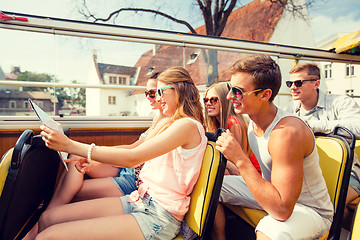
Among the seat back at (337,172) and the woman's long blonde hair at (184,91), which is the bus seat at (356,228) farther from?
the woman's long blonde hair at (184,91)

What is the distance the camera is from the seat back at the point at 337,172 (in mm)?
1473

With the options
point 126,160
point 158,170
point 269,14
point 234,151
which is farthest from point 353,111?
point 269,14

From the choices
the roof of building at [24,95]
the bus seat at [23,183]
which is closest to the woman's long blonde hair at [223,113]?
the bus seat at [23,183]

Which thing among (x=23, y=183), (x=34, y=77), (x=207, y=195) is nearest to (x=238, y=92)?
(x=207, y=195)

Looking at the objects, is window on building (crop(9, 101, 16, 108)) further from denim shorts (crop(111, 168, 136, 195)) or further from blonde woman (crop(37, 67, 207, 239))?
blonde woman (crop(37, 67, 207, 239))

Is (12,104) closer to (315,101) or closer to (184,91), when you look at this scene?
(184,91)

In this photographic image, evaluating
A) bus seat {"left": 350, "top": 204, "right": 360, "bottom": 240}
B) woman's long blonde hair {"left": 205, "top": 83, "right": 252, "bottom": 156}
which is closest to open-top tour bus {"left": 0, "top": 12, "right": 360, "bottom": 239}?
woman's long blonde hair {"left": 205, "top": 83, "right": 252, "bottom": 156}

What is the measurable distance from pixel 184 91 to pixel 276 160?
29.5 inches

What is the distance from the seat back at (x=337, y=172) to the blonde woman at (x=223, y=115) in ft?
2.39

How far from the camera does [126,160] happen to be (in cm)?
134

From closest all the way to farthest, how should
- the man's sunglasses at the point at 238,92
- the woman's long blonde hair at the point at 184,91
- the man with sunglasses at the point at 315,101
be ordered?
the man's sunglasses at the point at 238,92 → the woman's long blonde hair at the point at 184,91 → the man with sunglasses at the point at 315,101

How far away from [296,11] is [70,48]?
1354 cm

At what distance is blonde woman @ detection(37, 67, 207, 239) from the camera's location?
4.13 ft

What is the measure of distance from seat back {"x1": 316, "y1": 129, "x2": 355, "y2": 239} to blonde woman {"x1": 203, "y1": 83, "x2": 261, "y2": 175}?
0.73m
